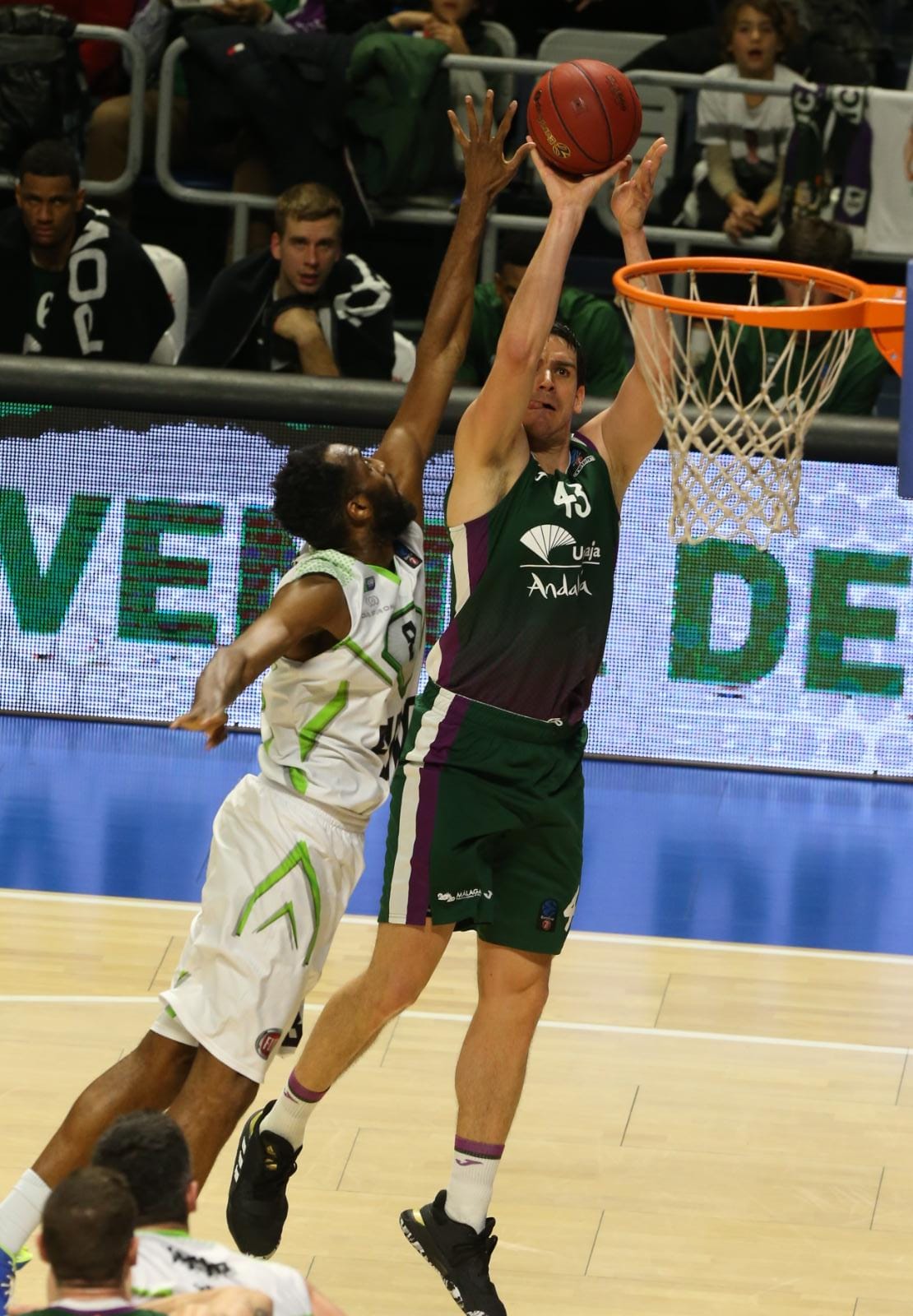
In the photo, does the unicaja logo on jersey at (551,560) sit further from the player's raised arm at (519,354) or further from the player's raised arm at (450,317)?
the player's raised arm at (450,317)

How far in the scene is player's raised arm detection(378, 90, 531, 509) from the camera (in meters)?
5.62

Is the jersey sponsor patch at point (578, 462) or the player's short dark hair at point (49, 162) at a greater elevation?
the player's short dark hair at point (49, 162)

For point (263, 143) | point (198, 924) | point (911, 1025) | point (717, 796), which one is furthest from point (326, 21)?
point (198, 924)

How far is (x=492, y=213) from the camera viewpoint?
33.4 ft

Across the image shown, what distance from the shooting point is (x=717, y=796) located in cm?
871

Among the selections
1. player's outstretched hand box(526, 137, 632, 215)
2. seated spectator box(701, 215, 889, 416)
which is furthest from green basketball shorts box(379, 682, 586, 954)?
seated spectator box(701, 215, 889, 416)

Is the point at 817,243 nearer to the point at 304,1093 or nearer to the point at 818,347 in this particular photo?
the point at 818,347

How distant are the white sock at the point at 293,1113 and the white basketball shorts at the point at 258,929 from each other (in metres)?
0.34

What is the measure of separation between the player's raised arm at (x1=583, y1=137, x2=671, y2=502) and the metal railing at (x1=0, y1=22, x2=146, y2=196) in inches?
201

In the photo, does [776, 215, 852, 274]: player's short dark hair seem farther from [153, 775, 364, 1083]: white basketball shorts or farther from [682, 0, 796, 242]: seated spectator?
[153, 775, 364, 1083]: white basketball shorts

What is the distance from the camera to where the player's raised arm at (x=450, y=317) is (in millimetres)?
5621

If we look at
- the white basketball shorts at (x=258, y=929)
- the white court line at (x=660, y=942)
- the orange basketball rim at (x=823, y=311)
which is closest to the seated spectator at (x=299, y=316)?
the white court line at (x=660, y=942)

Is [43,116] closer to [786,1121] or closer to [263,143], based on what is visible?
[263,143]

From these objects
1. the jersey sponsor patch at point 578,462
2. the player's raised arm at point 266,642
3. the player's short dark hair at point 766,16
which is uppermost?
the player's short dark hair at point 766,16
